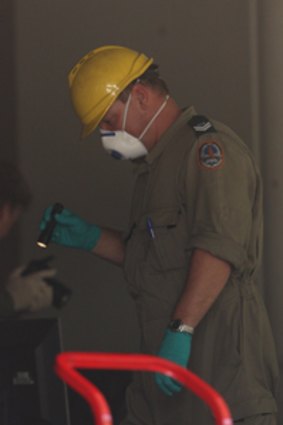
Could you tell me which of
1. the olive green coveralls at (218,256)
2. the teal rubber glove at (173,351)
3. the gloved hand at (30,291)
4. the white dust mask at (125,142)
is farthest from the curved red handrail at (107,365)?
the gloved hand at (30,291)

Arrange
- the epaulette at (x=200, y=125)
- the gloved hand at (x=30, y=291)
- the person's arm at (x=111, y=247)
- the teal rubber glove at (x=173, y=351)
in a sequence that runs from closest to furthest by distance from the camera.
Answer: the teal rubber glove at (x=173, y=351) → the epaulette at (x=200, y=125) → the person's arm at (x=111, y=247) → the gloved hand at (x=30, y=291)

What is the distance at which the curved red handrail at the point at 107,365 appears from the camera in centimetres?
161

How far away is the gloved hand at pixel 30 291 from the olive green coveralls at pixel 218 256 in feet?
2.06

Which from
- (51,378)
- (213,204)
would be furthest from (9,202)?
(213,204)

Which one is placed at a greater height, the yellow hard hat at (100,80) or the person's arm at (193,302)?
the yellow hard hat at (100,80)

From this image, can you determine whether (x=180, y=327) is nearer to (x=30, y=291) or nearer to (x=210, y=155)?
(x=210, y=155)

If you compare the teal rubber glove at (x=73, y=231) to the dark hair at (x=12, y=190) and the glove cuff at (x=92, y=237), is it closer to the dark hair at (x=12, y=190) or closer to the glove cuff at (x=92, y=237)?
the glove cuff at (x=92, y=237)

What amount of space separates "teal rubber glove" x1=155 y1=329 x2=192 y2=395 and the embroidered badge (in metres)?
0.46

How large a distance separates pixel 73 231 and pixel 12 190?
39cm

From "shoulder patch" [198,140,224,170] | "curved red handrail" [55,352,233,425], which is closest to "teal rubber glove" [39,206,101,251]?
"shoulder patch" [198,140,224,170]

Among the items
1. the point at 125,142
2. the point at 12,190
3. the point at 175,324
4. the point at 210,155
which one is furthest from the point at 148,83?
the point at 12,190

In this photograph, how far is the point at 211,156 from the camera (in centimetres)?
294

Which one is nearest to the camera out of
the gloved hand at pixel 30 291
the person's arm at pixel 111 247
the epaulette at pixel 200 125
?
the epaulette at pixel 200 125

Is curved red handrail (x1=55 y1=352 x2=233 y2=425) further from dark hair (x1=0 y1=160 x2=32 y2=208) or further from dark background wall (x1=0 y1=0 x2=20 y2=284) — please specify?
dark background wall (x1=0 y1=0 x2=20 y2=284)
